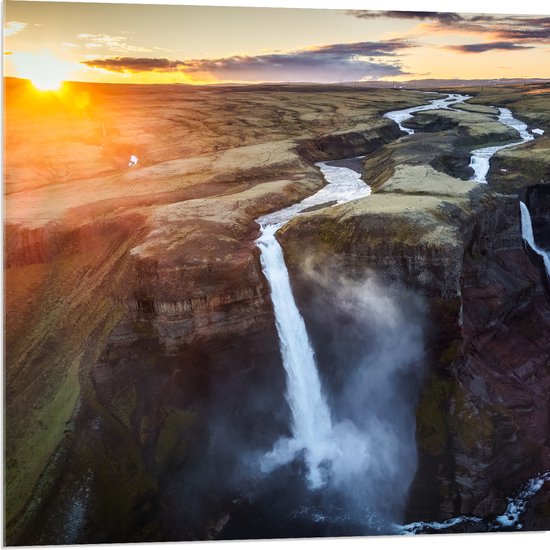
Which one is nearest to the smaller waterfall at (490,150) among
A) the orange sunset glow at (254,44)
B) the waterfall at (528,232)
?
the waterfall at (528,232)

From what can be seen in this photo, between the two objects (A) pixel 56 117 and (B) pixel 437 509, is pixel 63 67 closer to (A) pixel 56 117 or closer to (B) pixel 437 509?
(A) pixel 56 117

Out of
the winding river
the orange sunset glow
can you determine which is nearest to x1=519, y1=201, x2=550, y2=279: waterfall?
the orange sunset glow

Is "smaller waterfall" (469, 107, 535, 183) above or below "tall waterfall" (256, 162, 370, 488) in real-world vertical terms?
above

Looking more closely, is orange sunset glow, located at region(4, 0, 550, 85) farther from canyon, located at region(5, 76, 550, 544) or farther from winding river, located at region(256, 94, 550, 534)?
winding river, located at region(256, 94, 550, 534)

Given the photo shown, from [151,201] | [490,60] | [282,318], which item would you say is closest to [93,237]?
[151,201]

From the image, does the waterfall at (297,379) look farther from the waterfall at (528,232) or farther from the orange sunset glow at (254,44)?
the waterfall at (528,232)

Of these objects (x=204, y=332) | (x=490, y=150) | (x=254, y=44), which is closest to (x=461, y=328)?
(x=204, y=332)
